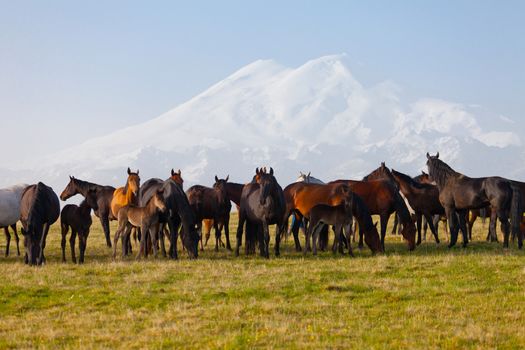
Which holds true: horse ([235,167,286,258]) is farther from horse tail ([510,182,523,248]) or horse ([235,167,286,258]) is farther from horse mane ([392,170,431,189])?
horse tail ([510,182,523,248])

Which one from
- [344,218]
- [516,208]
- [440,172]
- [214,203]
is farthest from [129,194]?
[516,208]

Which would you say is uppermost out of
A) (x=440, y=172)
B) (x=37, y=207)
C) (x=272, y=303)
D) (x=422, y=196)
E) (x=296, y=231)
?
(x=440, y=172)

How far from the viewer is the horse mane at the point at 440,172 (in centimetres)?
2278

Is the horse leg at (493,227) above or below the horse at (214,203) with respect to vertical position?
below

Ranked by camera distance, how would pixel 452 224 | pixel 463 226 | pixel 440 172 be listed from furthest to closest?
pixel 440 172 < pixel 463 226 < pixel 452 224

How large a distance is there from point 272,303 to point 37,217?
9.43m

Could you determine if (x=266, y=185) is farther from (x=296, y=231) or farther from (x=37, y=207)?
(x=37, y=207)

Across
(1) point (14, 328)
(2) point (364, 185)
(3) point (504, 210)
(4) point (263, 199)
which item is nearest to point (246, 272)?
(4) point (263, 199)

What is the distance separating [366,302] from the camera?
13188 mm

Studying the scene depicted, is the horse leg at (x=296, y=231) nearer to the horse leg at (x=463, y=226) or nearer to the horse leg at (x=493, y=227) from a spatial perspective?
the horse leg at (x=463, y=226)

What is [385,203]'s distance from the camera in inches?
883

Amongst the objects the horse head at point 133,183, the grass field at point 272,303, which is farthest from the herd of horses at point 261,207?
the grass field at point 272,303

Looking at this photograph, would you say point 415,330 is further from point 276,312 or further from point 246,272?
point 246,272

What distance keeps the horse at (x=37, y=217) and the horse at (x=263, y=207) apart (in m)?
5.47
